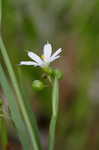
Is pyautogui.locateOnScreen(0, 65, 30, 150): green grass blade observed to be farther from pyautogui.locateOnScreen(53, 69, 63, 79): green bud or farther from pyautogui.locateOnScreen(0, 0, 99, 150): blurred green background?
pyautogui.locateOnScreen(0, 0, 99, 150): blurred green background


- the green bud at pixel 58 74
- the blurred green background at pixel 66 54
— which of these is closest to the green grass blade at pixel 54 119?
the green bud at pixel 58 74

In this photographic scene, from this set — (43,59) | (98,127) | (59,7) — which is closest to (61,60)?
(59,7)

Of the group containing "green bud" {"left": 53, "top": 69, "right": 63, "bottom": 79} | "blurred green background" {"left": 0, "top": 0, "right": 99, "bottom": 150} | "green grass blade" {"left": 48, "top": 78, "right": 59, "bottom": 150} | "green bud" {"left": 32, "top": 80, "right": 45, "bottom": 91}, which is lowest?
"green grass blade" {"left": 48, "top": 78, "right": 59, "bottom": 150}

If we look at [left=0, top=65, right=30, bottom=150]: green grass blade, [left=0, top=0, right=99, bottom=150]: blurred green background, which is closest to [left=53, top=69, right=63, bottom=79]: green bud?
[left=0, top=65, right=30, bottom=150]: green grass blade

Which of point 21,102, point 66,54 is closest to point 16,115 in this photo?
point 21,102

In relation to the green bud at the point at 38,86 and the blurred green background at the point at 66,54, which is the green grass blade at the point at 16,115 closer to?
the green bud at the point at 38,86

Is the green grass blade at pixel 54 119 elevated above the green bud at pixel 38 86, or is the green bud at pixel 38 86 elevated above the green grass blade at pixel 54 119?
the green bud at pixel 38 86

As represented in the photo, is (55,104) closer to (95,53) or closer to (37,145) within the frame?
(37,145)

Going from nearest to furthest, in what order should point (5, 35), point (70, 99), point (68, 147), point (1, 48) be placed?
1. point (1, 48)
2. point (68, 147)
3. point (70, 99)
4. point (5, 35)
